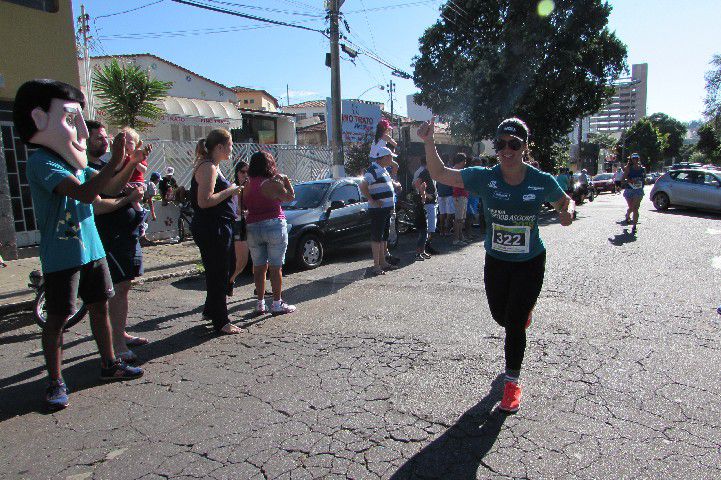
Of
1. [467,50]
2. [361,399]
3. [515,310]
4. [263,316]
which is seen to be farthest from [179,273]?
[467,50]

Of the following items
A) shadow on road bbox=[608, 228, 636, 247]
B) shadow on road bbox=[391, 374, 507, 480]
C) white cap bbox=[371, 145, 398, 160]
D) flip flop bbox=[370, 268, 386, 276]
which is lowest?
shadow on road bbox=[608, 228, 636, 247]

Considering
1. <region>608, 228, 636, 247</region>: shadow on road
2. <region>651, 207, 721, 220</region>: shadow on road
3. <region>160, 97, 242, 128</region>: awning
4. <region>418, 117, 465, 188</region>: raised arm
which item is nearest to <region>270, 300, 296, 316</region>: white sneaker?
<region>418, 117, 465, 188</region>: raised arm

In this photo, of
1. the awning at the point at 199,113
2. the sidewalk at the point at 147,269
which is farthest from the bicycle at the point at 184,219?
the awning at the point at 199,113

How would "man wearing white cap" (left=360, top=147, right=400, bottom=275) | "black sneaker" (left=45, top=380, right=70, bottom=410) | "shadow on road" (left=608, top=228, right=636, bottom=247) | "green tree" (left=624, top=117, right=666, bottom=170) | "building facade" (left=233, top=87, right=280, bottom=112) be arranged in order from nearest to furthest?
"black sneaker" (left=45, top=380, right=70, bottom=410), "man wearing white cap" (left=360, top=147, right=400, bottom=275), "shadow on road" (left=608, top=228, right=636, bottom=247), "building facade" (left=233, top=87, right=280, bottom=112), "green tree" (left=624, top=117, right=666, bottom=170)

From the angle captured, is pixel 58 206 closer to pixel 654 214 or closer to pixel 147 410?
pixel 147 410

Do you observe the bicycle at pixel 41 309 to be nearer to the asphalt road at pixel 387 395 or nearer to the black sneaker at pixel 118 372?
the asphalt road at pixel 387 395

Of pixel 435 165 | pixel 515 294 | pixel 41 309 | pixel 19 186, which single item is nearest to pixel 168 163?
pixel 19 186

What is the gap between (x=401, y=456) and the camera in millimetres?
2652

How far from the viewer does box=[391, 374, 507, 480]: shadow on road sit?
2.51 m

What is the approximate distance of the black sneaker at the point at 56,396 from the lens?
3279 mm

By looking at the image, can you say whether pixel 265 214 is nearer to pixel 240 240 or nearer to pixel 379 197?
pixel 240 240

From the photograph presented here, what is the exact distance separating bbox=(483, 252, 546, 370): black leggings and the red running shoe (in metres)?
0.12

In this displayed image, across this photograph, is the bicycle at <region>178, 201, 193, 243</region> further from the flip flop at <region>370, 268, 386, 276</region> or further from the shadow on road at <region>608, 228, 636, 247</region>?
the shadow on road at <region>608, 228, 636, 247</region>

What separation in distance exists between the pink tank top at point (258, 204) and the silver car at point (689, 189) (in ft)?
54.0
